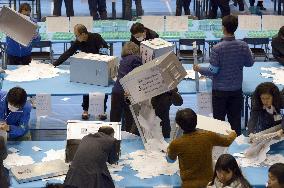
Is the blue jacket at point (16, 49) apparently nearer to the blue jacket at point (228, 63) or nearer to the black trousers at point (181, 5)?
the blue jacket at point (228, 63)

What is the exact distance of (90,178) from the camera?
569 centimetres

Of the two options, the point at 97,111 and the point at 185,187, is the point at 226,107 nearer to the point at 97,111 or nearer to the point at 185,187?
the point at 97,111

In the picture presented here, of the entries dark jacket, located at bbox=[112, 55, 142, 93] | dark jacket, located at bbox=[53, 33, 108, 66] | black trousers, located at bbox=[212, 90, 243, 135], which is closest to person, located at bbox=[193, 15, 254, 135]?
black trousers, located at bbox=[212, 90, 243, 135]

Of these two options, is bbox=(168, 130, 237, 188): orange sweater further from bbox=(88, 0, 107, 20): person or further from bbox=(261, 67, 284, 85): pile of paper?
bbox=(88, 0, 107, 20): person

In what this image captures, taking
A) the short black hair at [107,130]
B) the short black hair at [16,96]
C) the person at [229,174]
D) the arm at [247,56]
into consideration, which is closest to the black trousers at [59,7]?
the arm at [247,56]

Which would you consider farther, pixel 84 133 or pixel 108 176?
pixel 84 133

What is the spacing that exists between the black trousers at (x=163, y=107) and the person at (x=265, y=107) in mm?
975

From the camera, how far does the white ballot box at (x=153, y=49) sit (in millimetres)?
7734

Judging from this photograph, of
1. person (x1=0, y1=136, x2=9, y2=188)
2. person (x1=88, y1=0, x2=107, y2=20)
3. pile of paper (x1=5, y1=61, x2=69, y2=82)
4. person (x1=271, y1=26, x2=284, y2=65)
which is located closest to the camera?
person (x1=0, y1=136, x2=9, y2=188)

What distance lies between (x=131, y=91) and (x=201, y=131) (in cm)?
95

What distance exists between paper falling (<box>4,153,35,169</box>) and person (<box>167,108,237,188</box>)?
1432mm

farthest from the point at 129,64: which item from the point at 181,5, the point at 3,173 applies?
the point at 181,5

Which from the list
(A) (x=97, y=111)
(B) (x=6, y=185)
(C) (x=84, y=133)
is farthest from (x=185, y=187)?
(A) (x=97, y=111)

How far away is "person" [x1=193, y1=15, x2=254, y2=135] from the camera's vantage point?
771cm
